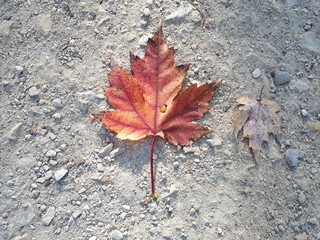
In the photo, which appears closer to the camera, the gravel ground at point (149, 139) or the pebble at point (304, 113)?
the gravel ground at point (149, 139)

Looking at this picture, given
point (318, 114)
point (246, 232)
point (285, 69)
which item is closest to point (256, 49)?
point (285, 69)

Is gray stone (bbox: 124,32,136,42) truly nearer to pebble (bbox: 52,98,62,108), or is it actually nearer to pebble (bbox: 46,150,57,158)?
pebble (bbox: 52,98,62,108)

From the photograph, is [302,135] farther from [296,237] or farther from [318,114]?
[296,237]

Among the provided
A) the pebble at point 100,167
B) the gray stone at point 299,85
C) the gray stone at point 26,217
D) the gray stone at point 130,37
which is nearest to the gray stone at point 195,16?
the gray stone at point 130,37

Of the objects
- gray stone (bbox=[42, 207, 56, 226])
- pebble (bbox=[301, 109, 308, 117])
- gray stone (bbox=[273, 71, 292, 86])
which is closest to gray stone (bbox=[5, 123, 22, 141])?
gray stone (bbox=[42, 207, 56, 226])

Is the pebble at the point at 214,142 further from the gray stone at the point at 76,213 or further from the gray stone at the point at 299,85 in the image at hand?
the gray stone at the point at 76,213

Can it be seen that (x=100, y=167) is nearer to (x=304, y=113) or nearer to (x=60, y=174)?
(x=60, y=174)
